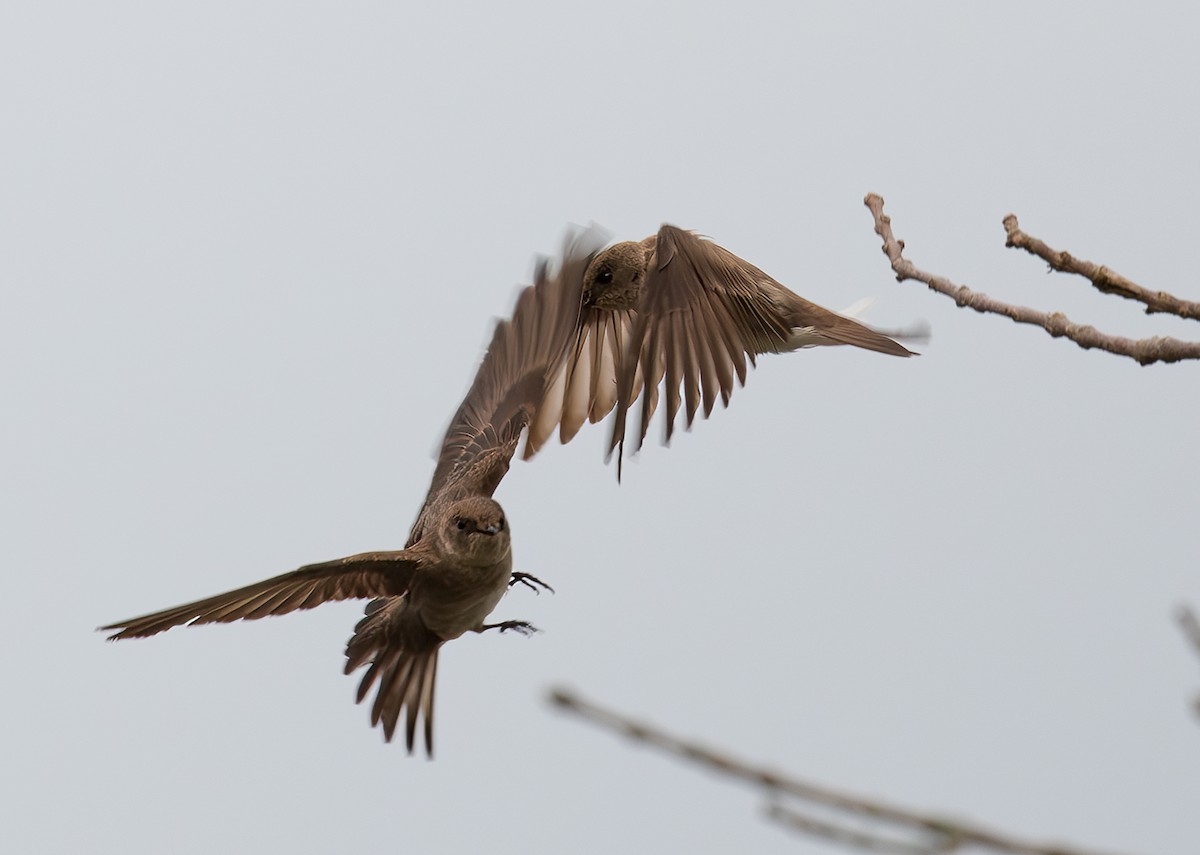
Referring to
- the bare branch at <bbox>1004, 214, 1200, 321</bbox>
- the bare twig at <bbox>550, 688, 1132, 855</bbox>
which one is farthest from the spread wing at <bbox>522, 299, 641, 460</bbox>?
the bare twig at <bbox>550, 688, 1132, 855</bbox>

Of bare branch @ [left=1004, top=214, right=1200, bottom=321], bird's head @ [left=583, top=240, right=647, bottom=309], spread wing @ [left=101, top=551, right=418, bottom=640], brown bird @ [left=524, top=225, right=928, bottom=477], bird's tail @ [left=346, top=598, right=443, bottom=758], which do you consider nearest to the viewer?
bare branch @ [left=1004, top=214, right=1200, bottom=321]

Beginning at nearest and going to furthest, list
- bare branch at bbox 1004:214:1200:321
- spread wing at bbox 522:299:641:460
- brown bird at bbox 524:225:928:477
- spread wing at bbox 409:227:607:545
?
1. bare branch at bbox 1004:214:1200:321
2. brown bird at bbox 524:225:928:477
3. spread wing at bbox 409:227:607:545
4. spread wing at bbox 522:299:641:460

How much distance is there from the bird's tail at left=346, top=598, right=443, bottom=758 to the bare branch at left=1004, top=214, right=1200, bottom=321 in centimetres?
164

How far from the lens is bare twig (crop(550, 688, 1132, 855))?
519 mm

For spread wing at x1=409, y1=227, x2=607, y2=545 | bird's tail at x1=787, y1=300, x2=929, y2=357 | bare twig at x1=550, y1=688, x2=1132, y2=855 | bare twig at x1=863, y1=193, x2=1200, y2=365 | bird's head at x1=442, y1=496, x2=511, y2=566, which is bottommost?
bare twig at x1=550, y1=688, x2=1132, y2=855

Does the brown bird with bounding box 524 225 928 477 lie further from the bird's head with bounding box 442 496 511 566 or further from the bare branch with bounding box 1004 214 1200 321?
the bare branch with bounding box 1004 214 1200 321

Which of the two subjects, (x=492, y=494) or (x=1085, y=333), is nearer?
(x=1085, y=333)

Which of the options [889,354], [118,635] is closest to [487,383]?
[889,354]

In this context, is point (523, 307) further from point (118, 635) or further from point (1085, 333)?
point (1085, 333)

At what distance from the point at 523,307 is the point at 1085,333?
208cm

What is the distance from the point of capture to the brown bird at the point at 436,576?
8.98 ft

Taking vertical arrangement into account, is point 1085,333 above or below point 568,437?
below

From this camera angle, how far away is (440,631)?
9.95ft

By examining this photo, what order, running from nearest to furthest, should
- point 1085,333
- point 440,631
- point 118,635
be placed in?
1. point 1085,333
2. point 118,635
3. point 440,631
